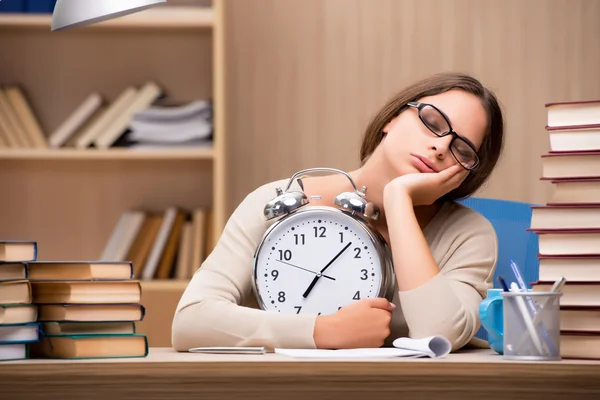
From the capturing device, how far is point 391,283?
1.55m

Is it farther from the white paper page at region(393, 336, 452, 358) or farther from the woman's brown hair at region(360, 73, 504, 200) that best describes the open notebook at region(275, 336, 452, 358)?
the woman's brown hair at region(360, 73, 504, 200)

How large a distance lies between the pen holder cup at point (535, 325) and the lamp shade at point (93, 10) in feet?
2.31

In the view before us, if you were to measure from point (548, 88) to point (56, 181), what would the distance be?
2130 mm

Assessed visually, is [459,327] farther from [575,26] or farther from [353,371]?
[575,26]

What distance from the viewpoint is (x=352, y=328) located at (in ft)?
4.54

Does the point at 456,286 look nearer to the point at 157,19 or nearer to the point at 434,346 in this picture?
the point at 434,346

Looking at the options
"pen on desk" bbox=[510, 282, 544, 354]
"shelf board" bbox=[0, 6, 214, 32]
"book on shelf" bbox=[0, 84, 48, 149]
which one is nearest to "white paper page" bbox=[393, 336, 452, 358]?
"pen on desk" bbox=[510, 282, 544, 354]

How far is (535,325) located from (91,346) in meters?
0.61

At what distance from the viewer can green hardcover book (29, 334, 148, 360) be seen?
4.00 feet

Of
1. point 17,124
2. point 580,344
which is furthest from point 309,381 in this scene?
point 17,124

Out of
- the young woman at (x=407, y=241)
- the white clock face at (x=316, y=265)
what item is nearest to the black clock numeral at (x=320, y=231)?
the white clock face at (x=316, y=265)

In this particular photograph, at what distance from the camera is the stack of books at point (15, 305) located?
1219 millimetres

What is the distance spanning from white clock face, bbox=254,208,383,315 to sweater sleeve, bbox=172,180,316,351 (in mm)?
76

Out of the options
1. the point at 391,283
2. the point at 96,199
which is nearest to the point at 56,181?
the point at 96,199
